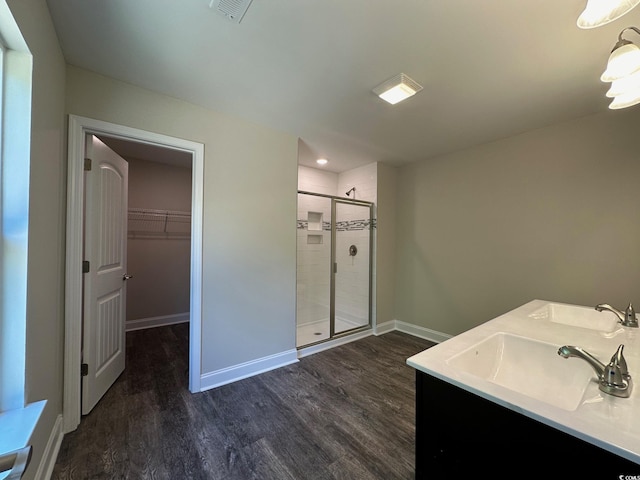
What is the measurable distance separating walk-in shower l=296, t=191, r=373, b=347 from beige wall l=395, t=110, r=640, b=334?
23.5 inches

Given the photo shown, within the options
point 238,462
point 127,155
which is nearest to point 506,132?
point 238,462

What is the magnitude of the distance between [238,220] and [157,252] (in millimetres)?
2297

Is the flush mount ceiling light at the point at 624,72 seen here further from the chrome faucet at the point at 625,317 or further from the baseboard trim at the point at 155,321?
the baseboard trim at the point at 155,321

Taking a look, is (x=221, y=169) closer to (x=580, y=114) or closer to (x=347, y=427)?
(x=347, y=427)

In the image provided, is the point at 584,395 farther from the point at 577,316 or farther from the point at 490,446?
the point at 577,316

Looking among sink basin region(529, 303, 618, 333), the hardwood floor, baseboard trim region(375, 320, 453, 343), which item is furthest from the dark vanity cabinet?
baseboard trim region(375, 320, 453, 343)

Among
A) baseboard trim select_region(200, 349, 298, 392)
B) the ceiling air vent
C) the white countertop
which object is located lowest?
baseboard trim select_region(200, 349, 298, 392)

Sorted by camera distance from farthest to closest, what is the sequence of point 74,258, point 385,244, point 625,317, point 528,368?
point 385,244 → point 74,258 → point 625,317 → point 528,368

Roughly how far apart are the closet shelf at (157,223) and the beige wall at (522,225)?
11.3ft

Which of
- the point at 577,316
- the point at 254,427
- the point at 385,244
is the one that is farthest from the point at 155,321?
the point at 577,316

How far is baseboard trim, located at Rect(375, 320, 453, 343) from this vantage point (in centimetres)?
326

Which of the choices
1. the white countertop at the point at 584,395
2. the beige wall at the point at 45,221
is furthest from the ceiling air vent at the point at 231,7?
the white countertop at the point at 584,395

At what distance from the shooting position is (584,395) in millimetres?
785

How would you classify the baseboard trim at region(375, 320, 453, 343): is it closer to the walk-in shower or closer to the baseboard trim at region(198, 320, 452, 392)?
the baseboard trim at region(198, 320, 452, 392)
